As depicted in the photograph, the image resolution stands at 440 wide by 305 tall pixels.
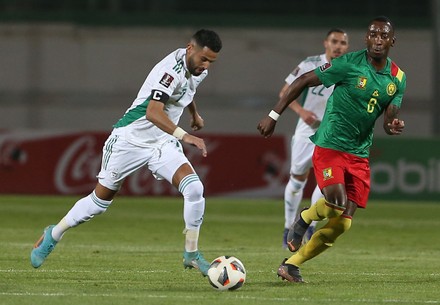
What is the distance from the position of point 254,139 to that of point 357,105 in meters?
12.4

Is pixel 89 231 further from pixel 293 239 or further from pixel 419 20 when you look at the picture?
pixel 419 20

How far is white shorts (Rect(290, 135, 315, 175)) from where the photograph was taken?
42.7ft

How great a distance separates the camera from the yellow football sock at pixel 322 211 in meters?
8.97

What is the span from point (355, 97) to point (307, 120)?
3589 mm

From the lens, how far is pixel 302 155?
13047 mm

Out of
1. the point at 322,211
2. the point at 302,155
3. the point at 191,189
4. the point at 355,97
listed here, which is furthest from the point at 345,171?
the point at 302,155

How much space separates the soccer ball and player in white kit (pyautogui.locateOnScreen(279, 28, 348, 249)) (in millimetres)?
4372

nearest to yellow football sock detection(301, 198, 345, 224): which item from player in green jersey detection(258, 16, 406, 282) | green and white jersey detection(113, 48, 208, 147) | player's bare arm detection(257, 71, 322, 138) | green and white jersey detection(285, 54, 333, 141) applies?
player in green jersey detection(258, 16, 406, 282)

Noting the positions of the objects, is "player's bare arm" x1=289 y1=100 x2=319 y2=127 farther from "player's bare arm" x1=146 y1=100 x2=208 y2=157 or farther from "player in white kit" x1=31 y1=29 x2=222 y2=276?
"player's bare arm" x1=146 y1=100 x2=208 y2=157

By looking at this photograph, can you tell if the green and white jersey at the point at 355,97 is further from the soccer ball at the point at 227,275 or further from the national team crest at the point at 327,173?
the soccer ball at the point at 227,275

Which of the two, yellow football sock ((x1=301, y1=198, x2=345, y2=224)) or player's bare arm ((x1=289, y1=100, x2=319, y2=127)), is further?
player's bare arm ((x1=289, y1=100, x2=319, y2=127))

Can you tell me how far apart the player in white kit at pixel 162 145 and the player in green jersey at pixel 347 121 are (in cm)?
80

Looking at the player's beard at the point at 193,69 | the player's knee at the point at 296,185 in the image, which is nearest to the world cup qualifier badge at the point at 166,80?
the player's beard at the point at 193,69

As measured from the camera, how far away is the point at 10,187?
21391mm
